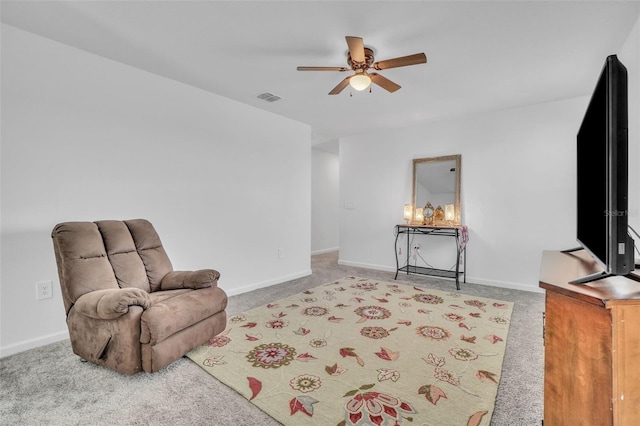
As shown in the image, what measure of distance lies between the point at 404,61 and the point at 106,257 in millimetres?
2649

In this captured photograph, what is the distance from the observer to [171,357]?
1.93 metres

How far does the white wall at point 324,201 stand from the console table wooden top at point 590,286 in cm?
549

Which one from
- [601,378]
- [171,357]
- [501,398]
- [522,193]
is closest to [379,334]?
[501,398]

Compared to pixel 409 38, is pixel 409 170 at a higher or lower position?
lower

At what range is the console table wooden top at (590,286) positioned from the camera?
2.64 ft

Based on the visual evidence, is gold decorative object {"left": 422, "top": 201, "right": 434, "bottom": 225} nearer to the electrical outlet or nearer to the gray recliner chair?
the gray recliner chair

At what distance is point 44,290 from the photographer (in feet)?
7.76

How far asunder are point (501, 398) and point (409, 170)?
144 inches

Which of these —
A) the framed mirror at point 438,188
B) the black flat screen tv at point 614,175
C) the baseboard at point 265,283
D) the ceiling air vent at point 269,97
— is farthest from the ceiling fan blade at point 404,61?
the baseboard at point 265,283

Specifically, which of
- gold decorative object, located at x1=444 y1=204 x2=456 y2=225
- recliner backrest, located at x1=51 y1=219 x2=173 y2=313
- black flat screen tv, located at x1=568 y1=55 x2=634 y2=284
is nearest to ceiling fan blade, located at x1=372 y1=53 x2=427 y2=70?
black flat screen tv, located at x1=568 y1=55 x2=634 y2=284

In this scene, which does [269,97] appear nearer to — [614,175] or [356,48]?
[356,48]

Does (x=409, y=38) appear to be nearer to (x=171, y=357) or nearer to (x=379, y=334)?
(x=379, y=334)

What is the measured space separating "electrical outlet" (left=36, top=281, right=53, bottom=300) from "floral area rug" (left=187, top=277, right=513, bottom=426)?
1305 mm

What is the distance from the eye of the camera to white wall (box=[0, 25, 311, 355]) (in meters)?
2.26
